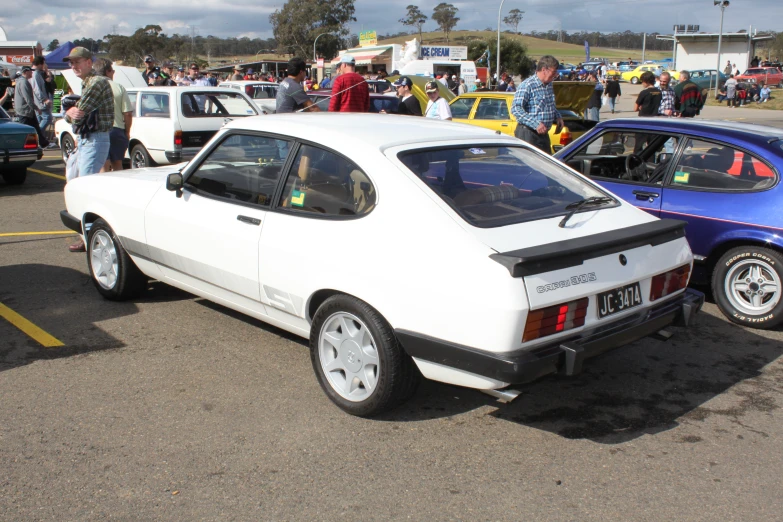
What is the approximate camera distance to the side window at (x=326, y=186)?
12.0 ft

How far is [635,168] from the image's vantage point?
6.23m

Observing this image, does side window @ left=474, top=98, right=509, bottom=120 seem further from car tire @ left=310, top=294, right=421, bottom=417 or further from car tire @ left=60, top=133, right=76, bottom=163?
car tire @ left=310, top=294, right=421, bottom=417

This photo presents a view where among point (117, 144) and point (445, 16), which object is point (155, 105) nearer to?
point (117, 144)

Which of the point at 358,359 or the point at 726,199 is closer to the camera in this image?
the point at 358,359

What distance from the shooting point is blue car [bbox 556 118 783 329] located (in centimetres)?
508

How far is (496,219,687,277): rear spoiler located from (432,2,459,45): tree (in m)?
130

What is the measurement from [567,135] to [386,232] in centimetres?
961

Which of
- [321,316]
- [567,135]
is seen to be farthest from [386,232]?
[567,135]

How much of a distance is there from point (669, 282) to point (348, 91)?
19.9 ft

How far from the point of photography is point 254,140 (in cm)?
442

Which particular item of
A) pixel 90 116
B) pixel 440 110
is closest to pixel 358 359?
pixel 90 116

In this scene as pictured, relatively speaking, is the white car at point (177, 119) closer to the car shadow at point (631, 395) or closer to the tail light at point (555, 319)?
the car shadow at point (631, 395)

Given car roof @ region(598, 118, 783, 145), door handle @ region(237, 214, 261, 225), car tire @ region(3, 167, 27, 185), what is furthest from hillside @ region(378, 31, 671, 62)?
door handle @ region(237, 214, 261, 225)

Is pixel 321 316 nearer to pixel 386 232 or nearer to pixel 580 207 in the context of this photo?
pixel 386 232
